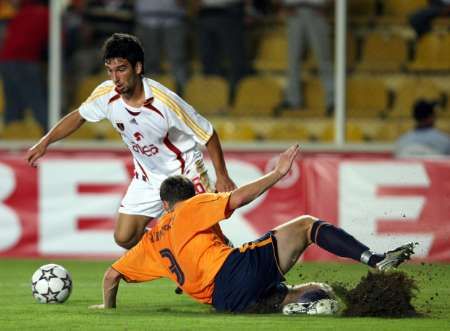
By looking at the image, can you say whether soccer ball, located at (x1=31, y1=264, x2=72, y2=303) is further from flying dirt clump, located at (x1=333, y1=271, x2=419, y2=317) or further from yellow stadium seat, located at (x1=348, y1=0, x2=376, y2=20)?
yellow stadium seat, located at (x1=348, y1=0, x2=376, y2=20)

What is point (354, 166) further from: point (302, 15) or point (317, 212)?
point (302, 15)

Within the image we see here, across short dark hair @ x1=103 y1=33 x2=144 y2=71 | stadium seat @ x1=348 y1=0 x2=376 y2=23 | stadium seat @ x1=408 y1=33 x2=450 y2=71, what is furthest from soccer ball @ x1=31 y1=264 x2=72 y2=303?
stadium seat @ x1=408 y1=33 x2=450 y2=71

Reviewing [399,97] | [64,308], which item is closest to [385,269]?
[64,308]

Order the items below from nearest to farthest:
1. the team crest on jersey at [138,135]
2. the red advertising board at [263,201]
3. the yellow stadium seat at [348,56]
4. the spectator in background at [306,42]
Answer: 1. the team crest on jersey at [138,135]
2. the red advertising board at [263,201]
3. the yellow stadium seat at [348,56]
4. the spectator in background at [306,42]

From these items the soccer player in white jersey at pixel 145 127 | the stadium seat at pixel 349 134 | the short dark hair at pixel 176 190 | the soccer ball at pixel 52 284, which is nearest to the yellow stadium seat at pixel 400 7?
the stadium seat at pixel 349 134

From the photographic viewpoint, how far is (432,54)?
14.1 m

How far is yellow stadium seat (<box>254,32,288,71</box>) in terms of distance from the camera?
14008 mm

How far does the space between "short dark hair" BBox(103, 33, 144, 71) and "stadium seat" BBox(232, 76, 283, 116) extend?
558cm

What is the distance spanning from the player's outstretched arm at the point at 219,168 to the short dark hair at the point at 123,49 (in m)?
0.79

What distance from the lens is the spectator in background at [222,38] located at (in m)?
14.0

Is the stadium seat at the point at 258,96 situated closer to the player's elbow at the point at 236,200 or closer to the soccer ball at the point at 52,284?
the soccer ball at the point at 52,284

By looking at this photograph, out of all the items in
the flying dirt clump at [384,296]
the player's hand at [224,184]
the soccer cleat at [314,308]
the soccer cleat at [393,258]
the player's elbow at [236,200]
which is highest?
the player's elbow at [236,200]

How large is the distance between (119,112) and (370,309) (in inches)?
94.5

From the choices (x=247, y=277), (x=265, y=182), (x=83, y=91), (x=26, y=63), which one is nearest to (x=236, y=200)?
(x=265, y=182)
